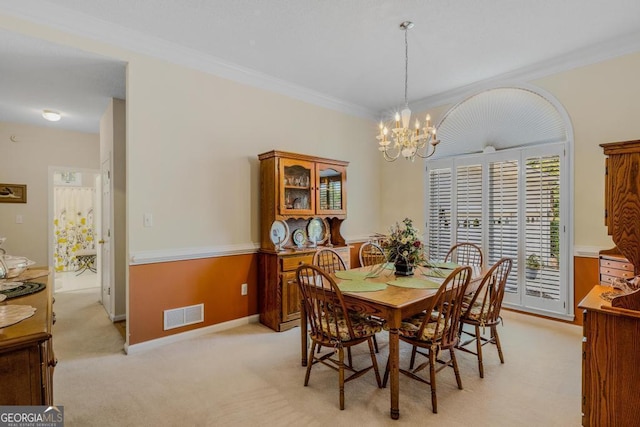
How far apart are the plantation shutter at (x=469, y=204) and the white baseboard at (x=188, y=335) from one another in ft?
9.45

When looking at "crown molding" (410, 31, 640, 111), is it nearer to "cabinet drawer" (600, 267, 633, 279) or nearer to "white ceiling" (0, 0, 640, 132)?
"white ceiling" (0, 0, 640, 132)

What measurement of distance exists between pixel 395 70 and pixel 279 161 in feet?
5.61

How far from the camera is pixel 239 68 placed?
357 centimetres

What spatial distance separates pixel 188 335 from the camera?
10.8 ft

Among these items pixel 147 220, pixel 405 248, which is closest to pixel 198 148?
pixel 147 220

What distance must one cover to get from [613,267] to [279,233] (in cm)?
317

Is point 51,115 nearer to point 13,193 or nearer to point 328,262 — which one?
point 13,193

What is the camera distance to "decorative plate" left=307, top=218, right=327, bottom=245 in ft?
14.0

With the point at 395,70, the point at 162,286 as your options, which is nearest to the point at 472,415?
the point at 162,286

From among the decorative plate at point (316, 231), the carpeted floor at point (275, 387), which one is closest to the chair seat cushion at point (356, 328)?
the carpeted floor at point (275, 387)

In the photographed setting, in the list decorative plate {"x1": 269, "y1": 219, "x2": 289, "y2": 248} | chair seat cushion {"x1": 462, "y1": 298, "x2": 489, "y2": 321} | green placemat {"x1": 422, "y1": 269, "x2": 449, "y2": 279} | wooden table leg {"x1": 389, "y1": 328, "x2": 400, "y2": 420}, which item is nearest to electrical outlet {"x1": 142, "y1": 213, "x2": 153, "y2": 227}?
decorative plate {"x1": 269, "y1": 219, "x2": 289, "y2": 248}

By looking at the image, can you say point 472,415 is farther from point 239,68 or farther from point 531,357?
point 239,68

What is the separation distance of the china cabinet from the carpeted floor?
1.33 feet

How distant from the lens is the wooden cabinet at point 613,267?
2.49 metres
